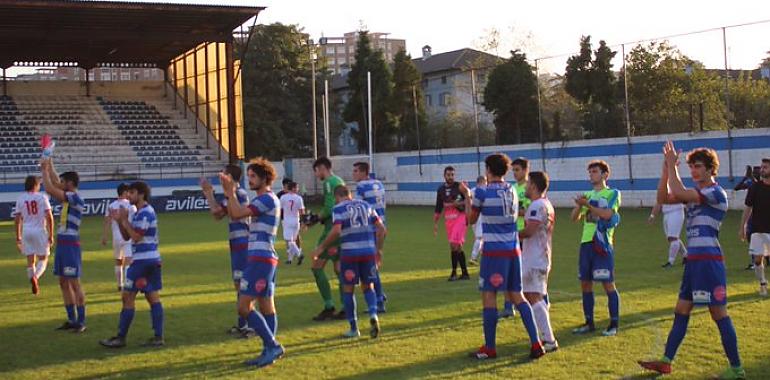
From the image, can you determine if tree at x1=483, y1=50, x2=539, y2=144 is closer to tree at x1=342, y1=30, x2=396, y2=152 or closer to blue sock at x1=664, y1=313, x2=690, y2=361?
tree at x1=342, y1=30, x2=396, y2=152

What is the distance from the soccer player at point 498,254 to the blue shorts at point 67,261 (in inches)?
212

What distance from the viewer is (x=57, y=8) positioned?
126 feet

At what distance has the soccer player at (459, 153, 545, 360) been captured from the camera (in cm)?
866

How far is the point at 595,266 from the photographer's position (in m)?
9.88

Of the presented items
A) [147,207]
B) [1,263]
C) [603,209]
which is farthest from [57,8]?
[603,209]

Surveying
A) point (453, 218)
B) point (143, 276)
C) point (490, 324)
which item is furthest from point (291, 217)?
point (490, 324)

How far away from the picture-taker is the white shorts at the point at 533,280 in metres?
9.10

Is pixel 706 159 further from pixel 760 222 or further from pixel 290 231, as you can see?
pixel 290 231

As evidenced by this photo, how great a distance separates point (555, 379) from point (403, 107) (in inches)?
1848

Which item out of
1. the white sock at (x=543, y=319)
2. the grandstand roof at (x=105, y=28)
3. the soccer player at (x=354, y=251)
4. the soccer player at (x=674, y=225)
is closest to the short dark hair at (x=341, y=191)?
the soccer player at (x=354, y=251)

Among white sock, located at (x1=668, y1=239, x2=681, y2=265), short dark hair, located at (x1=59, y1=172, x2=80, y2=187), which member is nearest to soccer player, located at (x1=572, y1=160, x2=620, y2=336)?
short dark hair, located at (x1=59, y1=172, x2=80, y2=187)

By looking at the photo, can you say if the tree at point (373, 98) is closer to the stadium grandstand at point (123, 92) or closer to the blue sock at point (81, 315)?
the stadium grandstand at point (123, 92)

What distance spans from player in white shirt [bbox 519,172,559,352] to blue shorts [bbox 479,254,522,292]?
0.34m

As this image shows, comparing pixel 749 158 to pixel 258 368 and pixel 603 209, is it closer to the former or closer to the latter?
pixel 603 209
